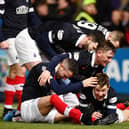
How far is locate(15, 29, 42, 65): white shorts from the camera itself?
33.0 ft

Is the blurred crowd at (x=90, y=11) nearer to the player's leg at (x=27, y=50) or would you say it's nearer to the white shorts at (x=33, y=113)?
the player's leg at (x=27, y=50)

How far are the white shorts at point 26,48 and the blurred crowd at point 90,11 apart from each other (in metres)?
3.31

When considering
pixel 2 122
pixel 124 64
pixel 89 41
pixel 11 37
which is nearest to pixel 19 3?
pixel 11 37

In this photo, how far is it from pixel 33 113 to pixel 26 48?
1770 mm

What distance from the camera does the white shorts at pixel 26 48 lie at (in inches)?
396

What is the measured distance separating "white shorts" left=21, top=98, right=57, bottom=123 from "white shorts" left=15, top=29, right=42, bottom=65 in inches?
58.0

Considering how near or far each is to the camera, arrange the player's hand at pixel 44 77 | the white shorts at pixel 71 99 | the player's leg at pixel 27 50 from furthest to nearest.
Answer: the player's leg at pixel 27 50 → the white shorts at pixel 71 99 → the player's hand at pixel 44 77

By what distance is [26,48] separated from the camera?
10148 millimetres

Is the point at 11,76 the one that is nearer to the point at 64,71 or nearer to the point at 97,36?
the point at 97,36

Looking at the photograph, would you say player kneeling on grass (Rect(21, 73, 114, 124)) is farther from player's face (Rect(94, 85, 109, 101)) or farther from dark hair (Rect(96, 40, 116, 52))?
dark hair (Rect(96, 40, 116, 52))

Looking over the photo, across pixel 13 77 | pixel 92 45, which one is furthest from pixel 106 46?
pixel 13 77

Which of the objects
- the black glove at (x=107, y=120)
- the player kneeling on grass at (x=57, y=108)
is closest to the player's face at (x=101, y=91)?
the player kneeling on grass at (x=57, y=108)

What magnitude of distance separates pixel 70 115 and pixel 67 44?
192 centimetres

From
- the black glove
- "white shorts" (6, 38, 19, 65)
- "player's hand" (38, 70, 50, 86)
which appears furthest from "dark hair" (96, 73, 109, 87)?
"white shorts" (6, 38, 19, 65)
